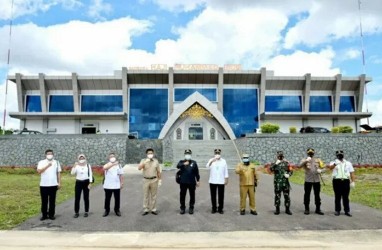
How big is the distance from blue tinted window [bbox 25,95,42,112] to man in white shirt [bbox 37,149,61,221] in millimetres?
37882

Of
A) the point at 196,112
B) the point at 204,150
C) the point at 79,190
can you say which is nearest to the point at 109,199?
the point at 79,190

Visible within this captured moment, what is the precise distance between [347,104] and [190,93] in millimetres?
20676

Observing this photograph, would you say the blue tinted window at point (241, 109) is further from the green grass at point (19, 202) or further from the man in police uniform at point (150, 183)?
the man in police uniform at point (150, 183)

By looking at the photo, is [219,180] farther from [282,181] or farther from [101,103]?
[101,103]

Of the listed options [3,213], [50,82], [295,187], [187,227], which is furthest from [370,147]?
[50,82]

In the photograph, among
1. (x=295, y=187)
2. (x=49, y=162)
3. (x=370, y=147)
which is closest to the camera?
(x=49, y=162)

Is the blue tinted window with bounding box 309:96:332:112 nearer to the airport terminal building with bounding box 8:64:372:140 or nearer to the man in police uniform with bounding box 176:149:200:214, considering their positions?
the airport terminal building with bounding box 8:64:372:140

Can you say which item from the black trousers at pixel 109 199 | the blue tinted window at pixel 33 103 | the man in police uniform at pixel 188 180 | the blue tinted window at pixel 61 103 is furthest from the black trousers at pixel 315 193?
the blue tinted window at pixel 33 103

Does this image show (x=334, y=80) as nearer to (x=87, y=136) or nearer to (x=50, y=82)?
(x=87, y=136)

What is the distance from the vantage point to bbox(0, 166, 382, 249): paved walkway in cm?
669

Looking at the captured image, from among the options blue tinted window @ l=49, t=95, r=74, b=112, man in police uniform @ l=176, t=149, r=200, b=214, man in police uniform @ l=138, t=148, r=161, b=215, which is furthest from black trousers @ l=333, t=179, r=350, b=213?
blue tinted window @ l=49, t=95, r=74, b=112

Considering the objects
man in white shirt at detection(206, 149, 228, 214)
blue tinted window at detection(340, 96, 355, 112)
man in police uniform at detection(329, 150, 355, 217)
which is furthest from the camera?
blue tinted window at detection(340, 96, 355, 112)

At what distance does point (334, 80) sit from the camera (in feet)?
144

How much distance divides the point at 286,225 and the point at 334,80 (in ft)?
131
